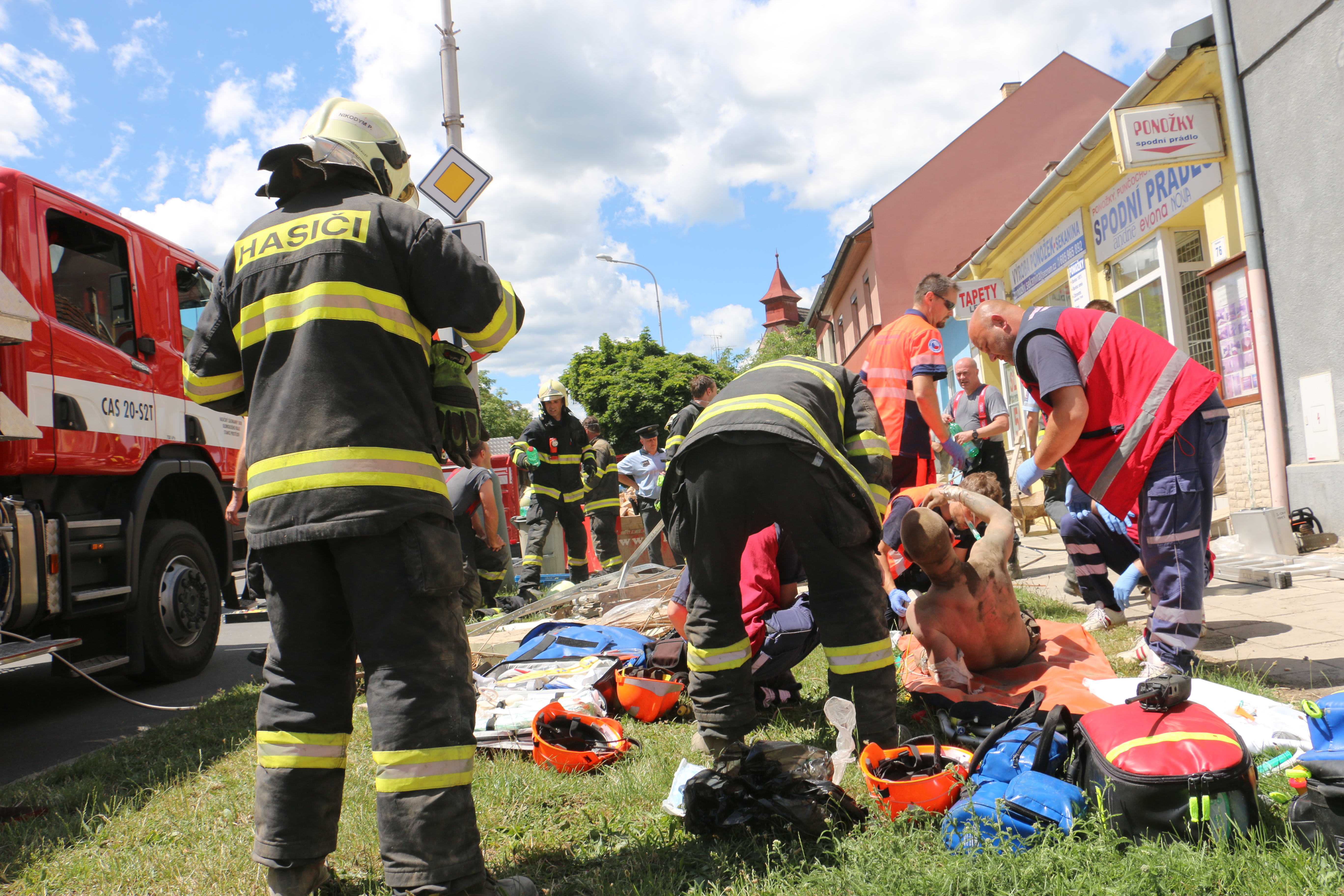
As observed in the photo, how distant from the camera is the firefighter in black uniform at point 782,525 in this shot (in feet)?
8.98

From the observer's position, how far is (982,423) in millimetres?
6668

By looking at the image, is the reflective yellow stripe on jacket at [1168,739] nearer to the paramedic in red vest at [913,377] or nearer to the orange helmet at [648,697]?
the orange helmet at [648,697]

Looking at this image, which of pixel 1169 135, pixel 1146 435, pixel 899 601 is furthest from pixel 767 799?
pixel 1169 135

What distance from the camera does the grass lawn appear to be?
1.91 meters

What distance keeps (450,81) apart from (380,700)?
7285 millimetres

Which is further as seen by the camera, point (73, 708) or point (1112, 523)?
point (73, 708)

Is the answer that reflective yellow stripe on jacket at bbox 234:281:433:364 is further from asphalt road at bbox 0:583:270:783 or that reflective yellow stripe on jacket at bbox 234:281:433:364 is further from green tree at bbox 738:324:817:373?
green tree at bbox 738:324:817:373

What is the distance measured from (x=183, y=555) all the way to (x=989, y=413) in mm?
5992

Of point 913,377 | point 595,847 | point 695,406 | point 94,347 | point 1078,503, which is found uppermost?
point 94,347

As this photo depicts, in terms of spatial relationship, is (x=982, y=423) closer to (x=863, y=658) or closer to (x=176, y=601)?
(x=863, y=658)

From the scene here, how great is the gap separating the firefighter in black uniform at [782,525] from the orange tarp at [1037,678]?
0.58 metres

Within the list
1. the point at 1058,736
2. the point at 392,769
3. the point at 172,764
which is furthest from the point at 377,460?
the point at 172,764

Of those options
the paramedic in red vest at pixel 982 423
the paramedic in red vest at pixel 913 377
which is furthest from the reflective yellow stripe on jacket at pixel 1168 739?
the paramedic in red vest at pixel 982 423

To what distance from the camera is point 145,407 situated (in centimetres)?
534
